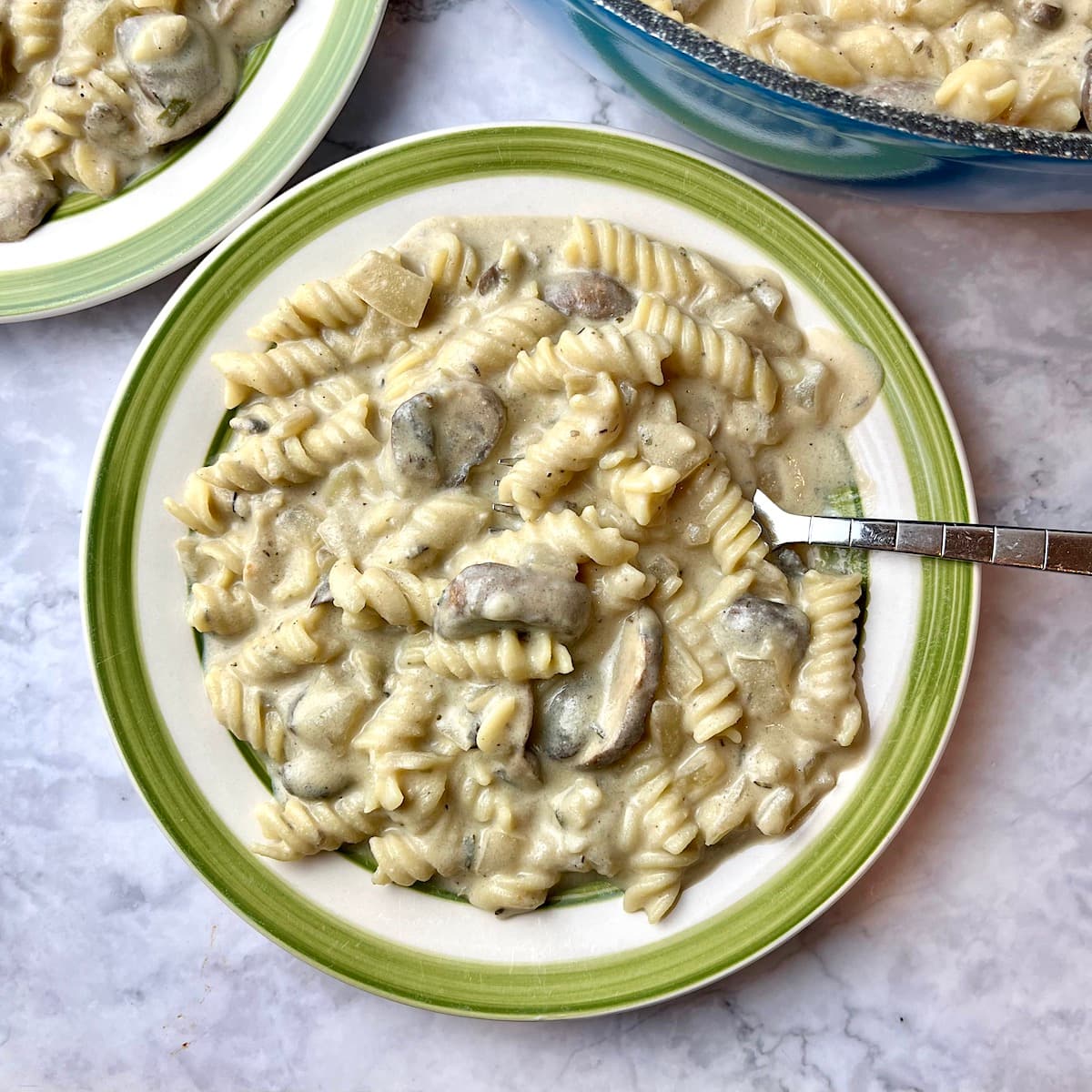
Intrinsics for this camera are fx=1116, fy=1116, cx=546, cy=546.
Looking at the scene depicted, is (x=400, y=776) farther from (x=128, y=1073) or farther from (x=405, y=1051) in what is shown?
(x=128, y=1073)

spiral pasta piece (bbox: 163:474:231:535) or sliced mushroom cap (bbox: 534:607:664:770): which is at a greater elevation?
spiral pasta piece (bbox: 163:474:231:535)

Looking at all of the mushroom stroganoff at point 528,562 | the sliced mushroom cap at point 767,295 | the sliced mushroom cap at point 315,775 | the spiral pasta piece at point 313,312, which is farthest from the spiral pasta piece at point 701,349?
the sliced mushroom cap at point 315,775

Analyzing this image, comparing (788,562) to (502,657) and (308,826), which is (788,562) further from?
(308,826)

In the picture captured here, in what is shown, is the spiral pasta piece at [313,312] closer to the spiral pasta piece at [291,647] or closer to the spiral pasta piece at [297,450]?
the spiral pasta piece at [297,450]

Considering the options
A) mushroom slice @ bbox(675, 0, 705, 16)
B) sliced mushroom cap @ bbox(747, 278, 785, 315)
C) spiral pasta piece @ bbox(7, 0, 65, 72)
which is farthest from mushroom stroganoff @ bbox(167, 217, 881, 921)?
spiral pasta piece @ bbox(7, 0, 65, 72)

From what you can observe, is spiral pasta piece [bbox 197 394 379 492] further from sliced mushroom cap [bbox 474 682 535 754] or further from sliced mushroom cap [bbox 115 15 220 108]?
sliced mushroom cap [bbox 115 15 220 108]

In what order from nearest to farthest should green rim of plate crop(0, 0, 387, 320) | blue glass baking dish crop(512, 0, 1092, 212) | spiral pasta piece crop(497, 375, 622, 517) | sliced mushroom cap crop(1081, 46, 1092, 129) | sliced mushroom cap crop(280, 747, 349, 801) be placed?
blue glass baking dish crop(512, 0, 1092, 212)
sliced mushroom cap crop(1081, 46, 1092, 129)
spiral pasta piece crop(497, 375, 622, 517)
sliced mushroom cap crop(280, 747, 349, 801)
green rim of plate crop(0, 0, 387, 320)

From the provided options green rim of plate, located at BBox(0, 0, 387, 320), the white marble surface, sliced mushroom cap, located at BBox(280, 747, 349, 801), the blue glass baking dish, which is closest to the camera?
the blue glass baking dish

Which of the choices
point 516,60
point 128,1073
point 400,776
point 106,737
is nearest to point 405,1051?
point 128,1073
